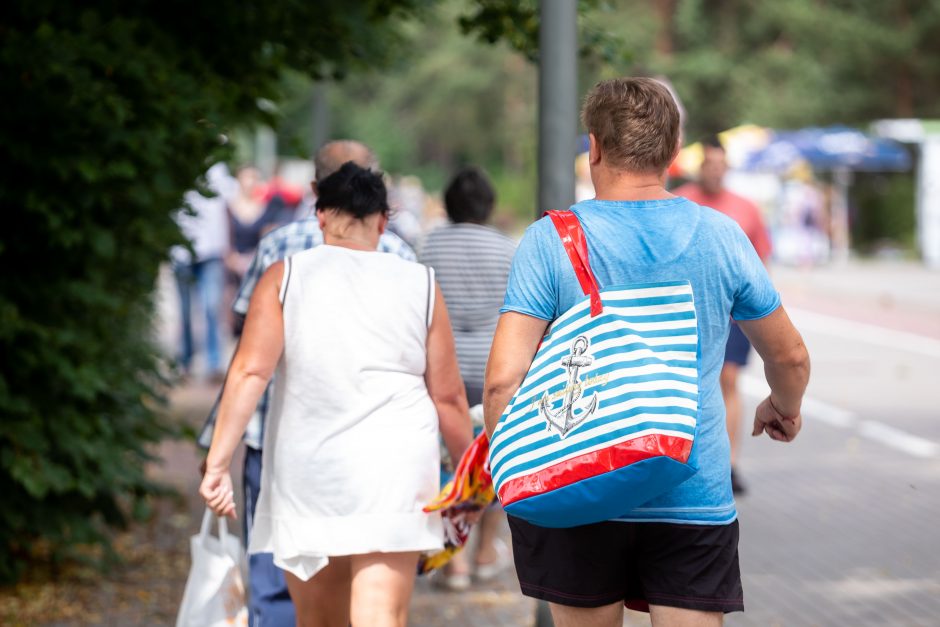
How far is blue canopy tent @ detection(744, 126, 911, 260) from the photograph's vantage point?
33.0 metres

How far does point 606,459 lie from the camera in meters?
2.94

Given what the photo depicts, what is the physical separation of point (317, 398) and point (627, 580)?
1092mm

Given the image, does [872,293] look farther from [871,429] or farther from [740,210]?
[740,210]

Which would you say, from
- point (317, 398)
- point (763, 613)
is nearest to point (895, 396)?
point (763, 613)

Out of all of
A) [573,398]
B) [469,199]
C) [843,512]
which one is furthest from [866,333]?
[573,398]

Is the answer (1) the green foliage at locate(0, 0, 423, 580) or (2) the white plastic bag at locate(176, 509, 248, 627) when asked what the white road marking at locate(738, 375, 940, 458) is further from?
(2) the white plastic bag at locate(176, 509, 248, 627)

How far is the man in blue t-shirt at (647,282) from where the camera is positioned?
3.15 m

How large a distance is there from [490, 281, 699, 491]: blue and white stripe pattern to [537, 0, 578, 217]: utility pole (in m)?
1.84

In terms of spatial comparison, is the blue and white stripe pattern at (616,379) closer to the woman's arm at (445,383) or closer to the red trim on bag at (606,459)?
the red trim on bag at (606,459)

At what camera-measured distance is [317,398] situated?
3.96 m

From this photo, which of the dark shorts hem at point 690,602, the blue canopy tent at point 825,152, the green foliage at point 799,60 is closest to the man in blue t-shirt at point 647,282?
the dark shorts hem at point 690,602

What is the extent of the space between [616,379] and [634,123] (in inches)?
23.2

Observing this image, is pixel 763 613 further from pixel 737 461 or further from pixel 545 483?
pixel 737 461

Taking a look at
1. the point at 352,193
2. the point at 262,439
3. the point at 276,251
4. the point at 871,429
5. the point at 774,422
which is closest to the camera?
the point at 774,422
